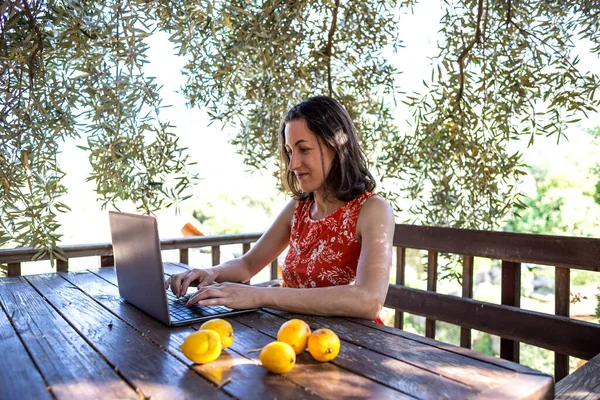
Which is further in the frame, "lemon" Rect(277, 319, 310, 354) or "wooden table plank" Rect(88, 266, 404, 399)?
"lemon" Rect(277, 319, 310, 354)

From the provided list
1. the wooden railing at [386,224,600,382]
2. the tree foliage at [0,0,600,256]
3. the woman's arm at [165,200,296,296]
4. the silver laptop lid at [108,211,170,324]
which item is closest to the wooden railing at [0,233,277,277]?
the tree foliage at [0,0,600,256]

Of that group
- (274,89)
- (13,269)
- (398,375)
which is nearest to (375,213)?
(398,375)

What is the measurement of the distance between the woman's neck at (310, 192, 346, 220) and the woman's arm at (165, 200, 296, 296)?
159 mm

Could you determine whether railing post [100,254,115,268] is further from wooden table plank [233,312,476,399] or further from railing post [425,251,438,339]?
railing post [425,251,438,339]

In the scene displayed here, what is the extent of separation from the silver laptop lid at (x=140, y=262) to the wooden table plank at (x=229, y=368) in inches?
1.6

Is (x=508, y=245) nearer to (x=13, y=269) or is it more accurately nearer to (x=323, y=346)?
(x=323, y=346)

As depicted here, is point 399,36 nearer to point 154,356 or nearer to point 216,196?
point 154,356

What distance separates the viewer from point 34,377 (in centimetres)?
99

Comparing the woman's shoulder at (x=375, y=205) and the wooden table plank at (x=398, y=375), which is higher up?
the woman's shoulder at (x=375, y=205)

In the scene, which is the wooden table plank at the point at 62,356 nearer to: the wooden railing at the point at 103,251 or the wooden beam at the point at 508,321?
the wooden railing at the point at 103,251

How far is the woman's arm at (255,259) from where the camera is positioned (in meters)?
1.86

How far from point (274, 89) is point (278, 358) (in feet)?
6.51

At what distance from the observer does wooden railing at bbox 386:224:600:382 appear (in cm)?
186

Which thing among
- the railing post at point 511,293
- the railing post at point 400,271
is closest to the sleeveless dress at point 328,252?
the railing post at point 511,293
